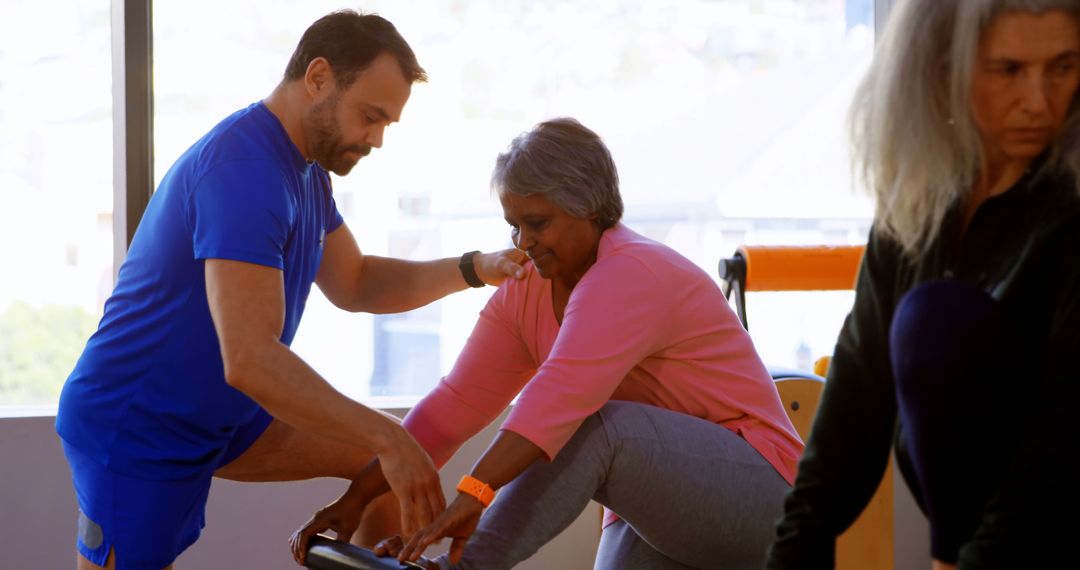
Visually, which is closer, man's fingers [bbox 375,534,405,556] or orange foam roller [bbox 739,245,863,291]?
man's fingers [bbox 375,534,405,556]

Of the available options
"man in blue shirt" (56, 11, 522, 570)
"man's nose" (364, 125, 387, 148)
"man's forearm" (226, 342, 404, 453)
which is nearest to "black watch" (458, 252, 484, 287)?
"man in blue shirt" (56, 11, 522, 570)

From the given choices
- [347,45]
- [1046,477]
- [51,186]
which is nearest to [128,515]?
[347,45]

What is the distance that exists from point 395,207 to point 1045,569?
2202 mm

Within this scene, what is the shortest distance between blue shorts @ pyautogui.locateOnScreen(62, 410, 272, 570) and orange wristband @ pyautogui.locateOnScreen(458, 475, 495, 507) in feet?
1.91

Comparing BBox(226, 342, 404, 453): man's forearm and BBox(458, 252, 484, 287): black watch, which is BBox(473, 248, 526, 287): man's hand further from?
BBox(226, 342, 404, 453): man's forearm

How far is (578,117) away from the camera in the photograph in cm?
306

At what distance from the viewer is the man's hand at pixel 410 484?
160cm

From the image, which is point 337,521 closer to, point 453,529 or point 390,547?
point 390,547

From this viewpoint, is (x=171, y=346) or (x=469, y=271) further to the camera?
(x=469, y=271)

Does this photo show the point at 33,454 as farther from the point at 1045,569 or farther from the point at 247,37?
the point at 1045,569

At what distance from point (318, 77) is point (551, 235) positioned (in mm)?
478

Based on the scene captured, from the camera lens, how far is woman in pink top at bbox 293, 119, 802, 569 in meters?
1.56

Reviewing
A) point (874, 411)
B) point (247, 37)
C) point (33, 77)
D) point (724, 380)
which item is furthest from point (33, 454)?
point (874, 411)

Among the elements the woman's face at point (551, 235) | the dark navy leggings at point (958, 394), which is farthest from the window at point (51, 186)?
the dark navy leggings at point (958, 394)
